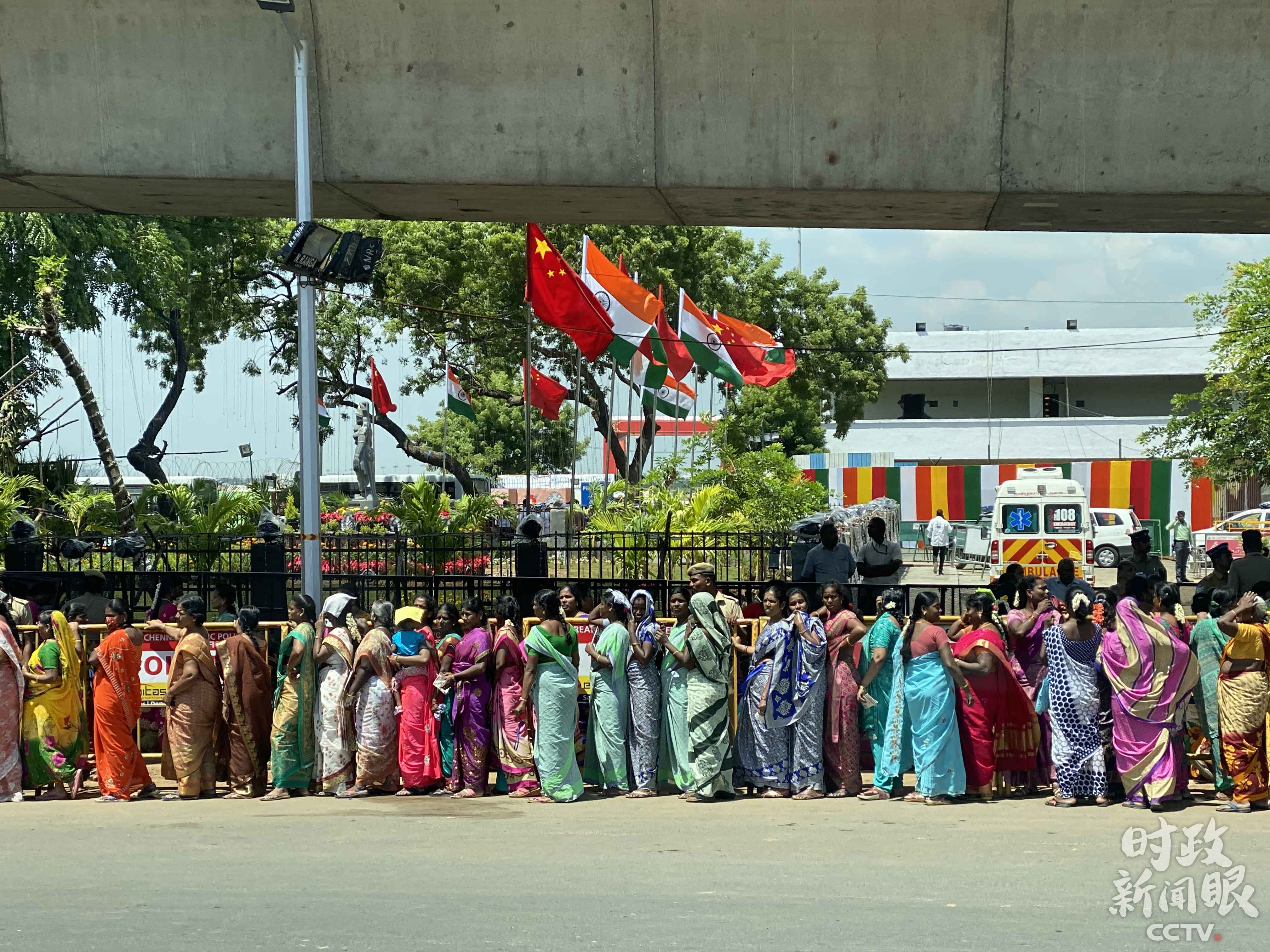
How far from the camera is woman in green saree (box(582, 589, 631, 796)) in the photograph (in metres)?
8.89

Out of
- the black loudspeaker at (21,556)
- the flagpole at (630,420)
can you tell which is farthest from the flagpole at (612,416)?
the black loudspeaker at (21,556)

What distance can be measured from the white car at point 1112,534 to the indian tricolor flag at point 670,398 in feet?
31.6

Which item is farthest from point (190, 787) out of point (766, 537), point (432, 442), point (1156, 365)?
point (432, 442)

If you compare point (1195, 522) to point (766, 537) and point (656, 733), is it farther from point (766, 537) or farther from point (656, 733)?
point (656, 733)

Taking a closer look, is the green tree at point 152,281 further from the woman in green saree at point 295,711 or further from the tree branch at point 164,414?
the woman in green saree at point 295,711

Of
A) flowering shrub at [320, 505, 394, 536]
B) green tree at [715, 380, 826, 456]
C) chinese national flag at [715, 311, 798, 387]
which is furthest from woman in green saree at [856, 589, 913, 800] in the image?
green tree at [715, 380, 826, 456]

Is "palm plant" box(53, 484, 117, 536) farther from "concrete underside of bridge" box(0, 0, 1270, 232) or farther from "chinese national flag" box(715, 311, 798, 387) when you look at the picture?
"concrete underside of bridge" box(0, 0, 1270, 232)

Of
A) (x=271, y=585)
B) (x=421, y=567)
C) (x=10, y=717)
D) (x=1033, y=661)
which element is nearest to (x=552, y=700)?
(x=1033, y=661)

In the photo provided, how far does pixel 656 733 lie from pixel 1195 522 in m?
29.3

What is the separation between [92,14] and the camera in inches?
346

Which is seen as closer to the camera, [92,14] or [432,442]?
[92,14]

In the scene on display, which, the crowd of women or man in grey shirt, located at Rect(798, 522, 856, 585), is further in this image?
man in grey shirt, located at Rect(798, 522, 856, 585)

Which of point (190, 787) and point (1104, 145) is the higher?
point (1104, 145)

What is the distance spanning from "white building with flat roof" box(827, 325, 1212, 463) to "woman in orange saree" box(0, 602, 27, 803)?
41.7m
